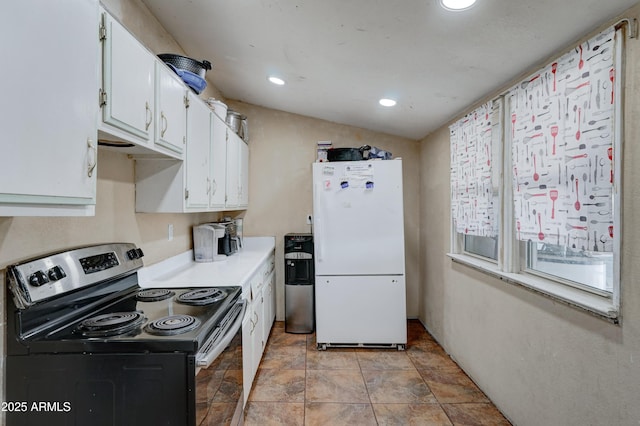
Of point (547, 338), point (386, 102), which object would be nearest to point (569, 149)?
point (547, 338)

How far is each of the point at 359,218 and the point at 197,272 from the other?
151 centimetres

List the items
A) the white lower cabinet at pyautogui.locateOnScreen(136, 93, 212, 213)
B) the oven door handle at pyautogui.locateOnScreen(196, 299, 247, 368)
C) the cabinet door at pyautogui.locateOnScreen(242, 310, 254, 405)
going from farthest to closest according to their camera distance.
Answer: the cabinet door at pyautogui.locateOnScreen(242, 310, 254, 405)
the white lower cabinet at pyautogui.locateOnScreen(136, 93, 212, 213)
the oven door handle at pyautogui.locateOnScreen(196, 299, 247, 368)

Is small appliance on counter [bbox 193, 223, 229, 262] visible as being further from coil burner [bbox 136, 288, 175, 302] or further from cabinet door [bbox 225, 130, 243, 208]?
coil burner [bbox 136, 288, 175, 302]

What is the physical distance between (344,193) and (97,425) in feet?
7.85

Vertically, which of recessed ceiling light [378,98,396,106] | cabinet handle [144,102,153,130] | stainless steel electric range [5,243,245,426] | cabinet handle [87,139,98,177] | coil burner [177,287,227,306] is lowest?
stainless steel electric range [5,243,245,426]

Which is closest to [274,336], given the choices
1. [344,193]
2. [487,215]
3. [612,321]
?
[344,193]

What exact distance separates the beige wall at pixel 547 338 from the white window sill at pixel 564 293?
40 mm

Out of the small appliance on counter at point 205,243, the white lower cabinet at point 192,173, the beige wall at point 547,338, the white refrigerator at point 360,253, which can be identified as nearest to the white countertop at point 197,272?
the small appliance on counter at point 205,243

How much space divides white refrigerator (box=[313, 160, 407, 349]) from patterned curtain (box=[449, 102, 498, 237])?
1.67 feet

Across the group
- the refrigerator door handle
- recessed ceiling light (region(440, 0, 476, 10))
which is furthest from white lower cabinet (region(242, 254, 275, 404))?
recessed ceiling light (region(440, 0, 476, 10))

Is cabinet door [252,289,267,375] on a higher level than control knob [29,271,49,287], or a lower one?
lower

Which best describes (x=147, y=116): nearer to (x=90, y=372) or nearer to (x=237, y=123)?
(x=90, y=372)

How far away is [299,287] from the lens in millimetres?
3516

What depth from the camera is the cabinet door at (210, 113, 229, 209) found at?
2395 mm
